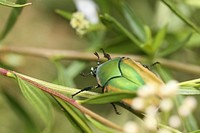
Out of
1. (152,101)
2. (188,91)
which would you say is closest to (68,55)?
(188,91)

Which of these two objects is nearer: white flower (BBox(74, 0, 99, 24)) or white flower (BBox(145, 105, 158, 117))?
white flower (BBox(145, 105, 158, 117))

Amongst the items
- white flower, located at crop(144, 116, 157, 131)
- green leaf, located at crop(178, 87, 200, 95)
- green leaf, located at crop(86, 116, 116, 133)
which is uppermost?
green leaf, located at crop(178, 87, 200, 95)

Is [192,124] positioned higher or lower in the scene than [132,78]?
higher

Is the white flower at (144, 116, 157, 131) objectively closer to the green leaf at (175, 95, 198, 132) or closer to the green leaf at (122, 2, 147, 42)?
the green leaf at (175, 95, 198, 132)

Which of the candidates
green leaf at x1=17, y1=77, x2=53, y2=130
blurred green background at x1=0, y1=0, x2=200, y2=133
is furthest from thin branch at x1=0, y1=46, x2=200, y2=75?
green leaf at x1=17, y1=77, x2=53, y2=130

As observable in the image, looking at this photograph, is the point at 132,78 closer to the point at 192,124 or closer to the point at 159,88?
the point at 159,88

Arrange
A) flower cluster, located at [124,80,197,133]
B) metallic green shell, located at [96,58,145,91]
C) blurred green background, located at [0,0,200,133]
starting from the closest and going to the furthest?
1. flower cluster, located at [124,80,197,133]
2. metallic green shell, located at [96,58,145,91]
3. blurred green background, located at [0,0,200,133]

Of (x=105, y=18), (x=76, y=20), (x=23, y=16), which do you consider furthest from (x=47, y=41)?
(x=105, y=18)
